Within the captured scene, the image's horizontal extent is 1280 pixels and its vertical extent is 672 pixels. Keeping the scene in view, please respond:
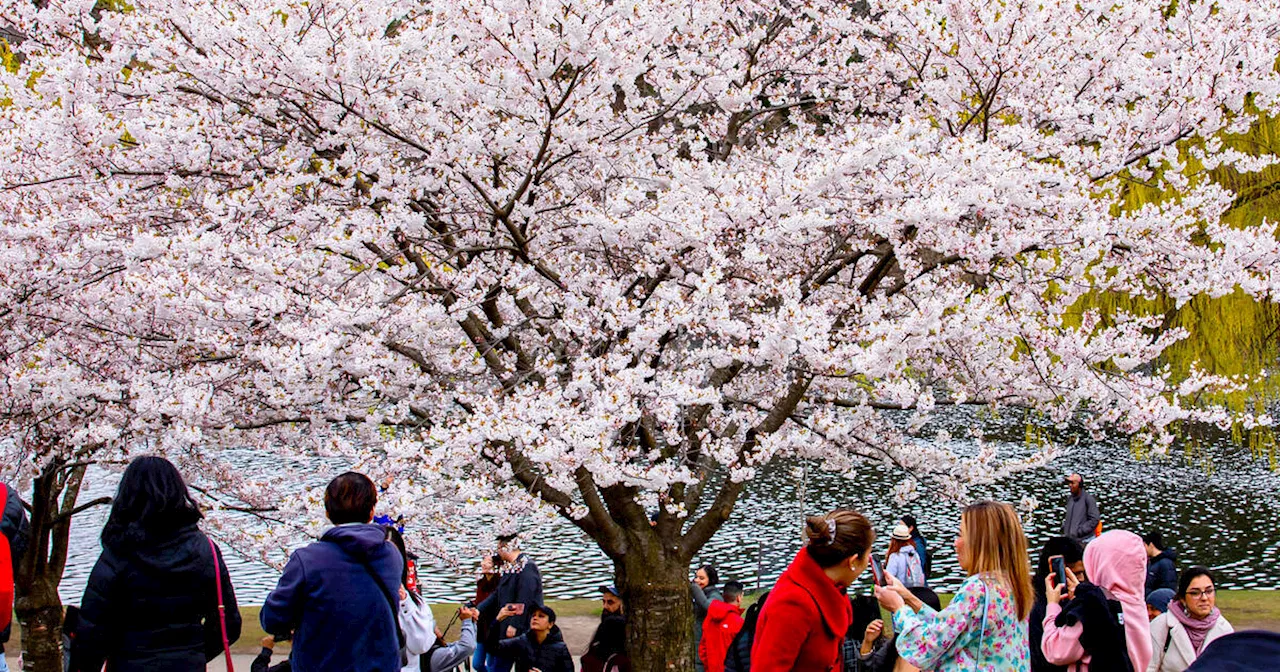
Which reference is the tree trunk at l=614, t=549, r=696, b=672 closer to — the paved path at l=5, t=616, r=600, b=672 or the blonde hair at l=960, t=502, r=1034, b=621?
the paved path at l=5, t=616, r=600, b=672

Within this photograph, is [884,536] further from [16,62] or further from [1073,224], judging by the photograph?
[16,62]

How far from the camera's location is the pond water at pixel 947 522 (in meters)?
15.7

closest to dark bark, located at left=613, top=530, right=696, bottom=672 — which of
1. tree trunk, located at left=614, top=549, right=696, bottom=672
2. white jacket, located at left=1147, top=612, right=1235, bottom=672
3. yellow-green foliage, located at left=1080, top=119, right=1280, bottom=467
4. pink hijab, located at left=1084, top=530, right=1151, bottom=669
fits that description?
tree trunk, located at left=614, top=549, right=696, bottom=672

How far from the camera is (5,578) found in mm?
3650

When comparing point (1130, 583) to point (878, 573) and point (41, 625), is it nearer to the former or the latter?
point (878, 573)

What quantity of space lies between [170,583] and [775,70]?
638cm

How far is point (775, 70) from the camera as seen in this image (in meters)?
8.68

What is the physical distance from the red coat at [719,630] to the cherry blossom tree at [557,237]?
457 millimetres

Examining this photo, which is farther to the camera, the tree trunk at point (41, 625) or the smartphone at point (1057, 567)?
the tree trunk at point (41, 625)

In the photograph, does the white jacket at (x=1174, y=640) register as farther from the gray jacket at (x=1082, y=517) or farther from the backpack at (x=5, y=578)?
the gray jacket at (x=1082, y=517)

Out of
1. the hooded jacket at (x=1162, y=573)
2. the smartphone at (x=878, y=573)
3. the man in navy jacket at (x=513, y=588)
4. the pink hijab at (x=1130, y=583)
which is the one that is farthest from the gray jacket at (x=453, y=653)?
the hooded jacket at (x=1162, y=573)

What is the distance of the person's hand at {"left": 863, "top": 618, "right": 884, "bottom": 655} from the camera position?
5.19 metres

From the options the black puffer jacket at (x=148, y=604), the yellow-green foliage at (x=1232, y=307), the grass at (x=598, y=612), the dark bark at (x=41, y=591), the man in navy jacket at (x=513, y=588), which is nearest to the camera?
the black puffer jacket at (x=148, y=604)

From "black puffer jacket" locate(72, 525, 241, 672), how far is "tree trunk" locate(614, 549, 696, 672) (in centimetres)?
406
